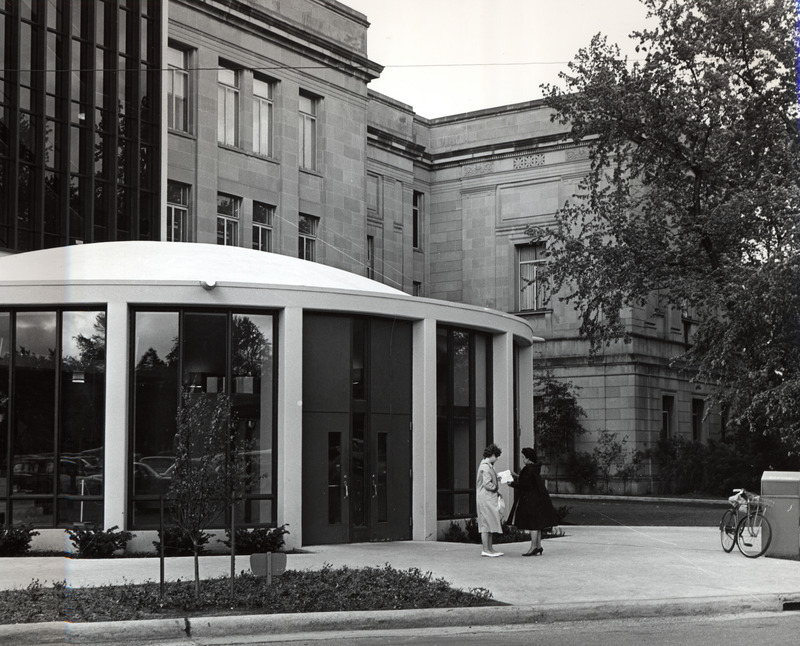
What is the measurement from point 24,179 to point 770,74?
20.5 meters

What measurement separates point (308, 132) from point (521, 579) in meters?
27.7

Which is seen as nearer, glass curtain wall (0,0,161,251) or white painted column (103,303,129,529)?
white painted column (103,303,129,529)

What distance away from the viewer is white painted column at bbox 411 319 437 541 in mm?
19469

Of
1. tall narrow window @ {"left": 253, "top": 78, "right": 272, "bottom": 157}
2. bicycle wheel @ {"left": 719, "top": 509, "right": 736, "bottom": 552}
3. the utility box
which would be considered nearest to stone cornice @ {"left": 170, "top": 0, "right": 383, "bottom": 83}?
tall narrow window @ {"left": 253, "top": 78, "right": 272, "bottom": 157}

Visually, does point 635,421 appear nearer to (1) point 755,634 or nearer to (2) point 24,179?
(2) point 24,179

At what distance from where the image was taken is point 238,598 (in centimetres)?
1145

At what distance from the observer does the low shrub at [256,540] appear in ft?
54.9

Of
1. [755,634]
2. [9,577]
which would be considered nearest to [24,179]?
[9,577]

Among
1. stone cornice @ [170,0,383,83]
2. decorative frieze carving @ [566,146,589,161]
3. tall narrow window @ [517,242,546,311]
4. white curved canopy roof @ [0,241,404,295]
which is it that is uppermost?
stone cornice @ [170,0,383,83]

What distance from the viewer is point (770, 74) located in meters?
31.4

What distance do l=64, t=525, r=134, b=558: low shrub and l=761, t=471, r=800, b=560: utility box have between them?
9778 mm

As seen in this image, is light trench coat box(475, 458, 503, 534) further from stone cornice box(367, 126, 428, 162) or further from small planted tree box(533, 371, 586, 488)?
stone cornice box(367, 126, 428, 162)

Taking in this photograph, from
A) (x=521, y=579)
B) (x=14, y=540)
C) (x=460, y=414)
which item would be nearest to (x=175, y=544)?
(x=14, y=540)

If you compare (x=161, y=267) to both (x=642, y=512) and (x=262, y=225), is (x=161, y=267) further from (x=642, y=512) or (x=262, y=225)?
(x=262, y=225)
